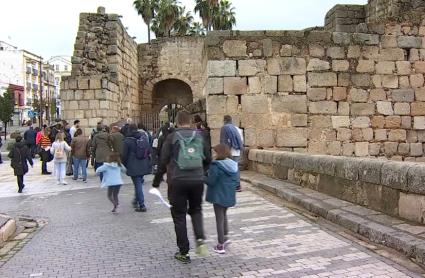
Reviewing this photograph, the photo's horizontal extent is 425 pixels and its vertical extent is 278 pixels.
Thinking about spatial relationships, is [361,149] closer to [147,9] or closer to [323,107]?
[323,107]

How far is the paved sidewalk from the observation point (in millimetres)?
5152

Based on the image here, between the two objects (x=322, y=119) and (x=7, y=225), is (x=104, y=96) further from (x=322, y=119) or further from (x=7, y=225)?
(x=7, y=225)

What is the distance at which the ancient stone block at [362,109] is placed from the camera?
1369cm

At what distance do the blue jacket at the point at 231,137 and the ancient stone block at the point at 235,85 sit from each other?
304 centimetres

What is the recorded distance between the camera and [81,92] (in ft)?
56.9

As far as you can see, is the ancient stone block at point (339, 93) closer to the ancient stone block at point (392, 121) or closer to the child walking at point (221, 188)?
the ancient stone block at point (392, 121)

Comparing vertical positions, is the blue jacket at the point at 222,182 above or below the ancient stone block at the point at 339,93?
below

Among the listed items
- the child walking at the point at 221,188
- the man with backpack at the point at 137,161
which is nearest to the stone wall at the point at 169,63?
the man with backpack at the point at 137,161

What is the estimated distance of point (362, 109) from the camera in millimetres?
13719

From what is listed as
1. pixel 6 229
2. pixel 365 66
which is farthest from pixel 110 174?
pixel 365 66

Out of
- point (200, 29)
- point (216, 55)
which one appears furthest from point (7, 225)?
point (200, 29)

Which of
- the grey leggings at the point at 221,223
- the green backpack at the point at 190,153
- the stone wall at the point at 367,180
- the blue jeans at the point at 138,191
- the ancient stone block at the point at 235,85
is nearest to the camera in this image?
the green backpack at the point at 190,153

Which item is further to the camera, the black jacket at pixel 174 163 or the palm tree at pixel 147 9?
the palm tree at pixel 147 9

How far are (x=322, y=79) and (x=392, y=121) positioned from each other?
2312 mm
